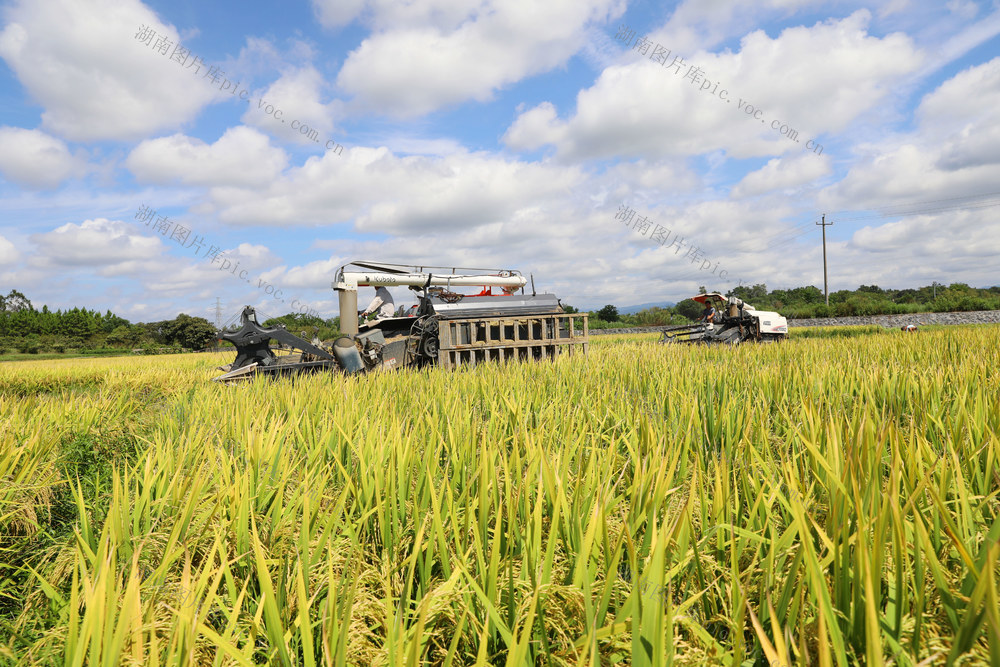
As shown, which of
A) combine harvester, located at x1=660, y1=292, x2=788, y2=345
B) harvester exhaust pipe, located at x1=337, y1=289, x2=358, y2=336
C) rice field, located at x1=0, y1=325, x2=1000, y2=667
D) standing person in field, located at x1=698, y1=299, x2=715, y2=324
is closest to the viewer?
rice field, located at x1=0, y1=325, x2=1000, y2=667

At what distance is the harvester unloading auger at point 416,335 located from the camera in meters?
8.23

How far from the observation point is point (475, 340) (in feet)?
Result: 28.9

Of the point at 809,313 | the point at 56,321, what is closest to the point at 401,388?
the point at 809,313

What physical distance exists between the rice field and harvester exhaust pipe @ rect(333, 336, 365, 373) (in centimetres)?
408

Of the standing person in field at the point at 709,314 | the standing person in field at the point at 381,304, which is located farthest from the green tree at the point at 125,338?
the standing person in field at the point at 709,314

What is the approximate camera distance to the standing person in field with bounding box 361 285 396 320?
982 cm

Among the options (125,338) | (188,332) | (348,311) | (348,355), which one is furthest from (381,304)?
(125,338)

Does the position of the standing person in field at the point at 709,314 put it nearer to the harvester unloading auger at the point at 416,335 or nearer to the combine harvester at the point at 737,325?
the combine harvester at the point at 737,325

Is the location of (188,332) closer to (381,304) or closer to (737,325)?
(381,304)

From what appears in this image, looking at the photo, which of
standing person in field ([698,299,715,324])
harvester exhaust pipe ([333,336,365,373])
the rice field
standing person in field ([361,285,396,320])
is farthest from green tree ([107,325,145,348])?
the rice field

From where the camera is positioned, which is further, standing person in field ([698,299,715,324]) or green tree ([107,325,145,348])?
green tree ([107,325,145,348])

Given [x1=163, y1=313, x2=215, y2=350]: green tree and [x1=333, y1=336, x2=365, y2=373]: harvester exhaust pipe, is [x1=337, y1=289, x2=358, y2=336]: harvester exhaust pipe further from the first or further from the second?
[x1=163, y1=313, x2=215, y2=350]: green tree

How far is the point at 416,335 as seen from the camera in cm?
892

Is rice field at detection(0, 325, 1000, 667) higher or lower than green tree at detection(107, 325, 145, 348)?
lower
